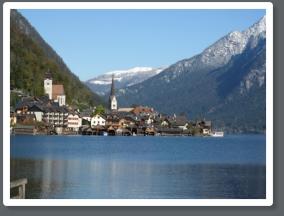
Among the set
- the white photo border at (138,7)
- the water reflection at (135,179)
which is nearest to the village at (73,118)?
the water reflection at (135,179)

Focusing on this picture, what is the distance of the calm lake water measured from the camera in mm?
11164

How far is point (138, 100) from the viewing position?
46.6 feet

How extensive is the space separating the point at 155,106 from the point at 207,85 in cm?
103

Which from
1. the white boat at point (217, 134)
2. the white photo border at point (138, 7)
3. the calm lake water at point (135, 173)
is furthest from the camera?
the white boat at point (217, 134)

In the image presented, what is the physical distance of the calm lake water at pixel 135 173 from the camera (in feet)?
36.6

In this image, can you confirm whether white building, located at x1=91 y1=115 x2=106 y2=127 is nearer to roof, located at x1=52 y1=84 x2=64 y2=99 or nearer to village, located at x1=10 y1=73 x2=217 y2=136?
village, located at x1=10 y1=73 x2=217 y2=136

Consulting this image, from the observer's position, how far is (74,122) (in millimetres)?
19125

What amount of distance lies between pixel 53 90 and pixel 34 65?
0.65 metres

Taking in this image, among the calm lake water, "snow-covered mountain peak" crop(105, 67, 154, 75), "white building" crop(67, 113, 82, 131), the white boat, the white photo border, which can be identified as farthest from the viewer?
"white building" crop(67, 113, 82, 131)

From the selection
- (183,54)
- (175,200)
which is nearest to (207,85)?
(183,54)

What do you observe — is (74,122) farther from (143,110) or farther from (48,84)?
(48,84)

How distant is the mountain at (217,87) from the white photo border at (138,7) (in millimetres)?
877

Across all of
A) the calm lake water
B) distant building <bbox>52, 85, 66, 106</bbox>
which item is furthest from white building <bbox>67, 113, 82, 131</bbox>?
distant building <bbox>52, 85, 66, 106</bbox>

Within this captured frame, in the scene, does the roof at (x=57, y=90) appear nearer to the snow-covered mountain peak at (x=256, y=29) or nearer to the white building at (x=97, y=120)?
the white building at (x=97, y=120)
